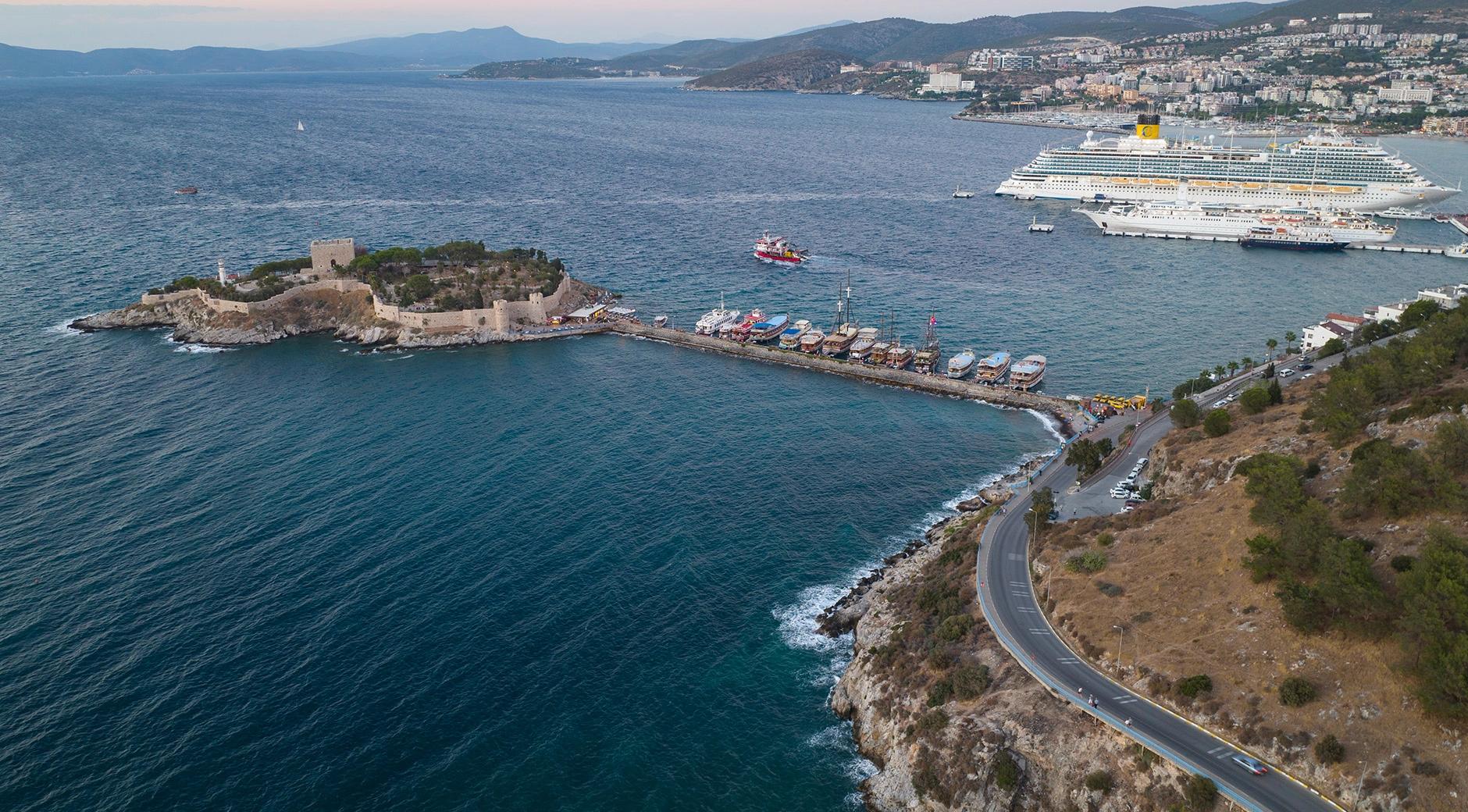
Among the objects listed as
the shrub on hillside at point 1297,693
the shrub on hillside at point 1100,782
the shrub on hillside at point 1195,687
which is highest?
the shrub on hillside at point 1297,693

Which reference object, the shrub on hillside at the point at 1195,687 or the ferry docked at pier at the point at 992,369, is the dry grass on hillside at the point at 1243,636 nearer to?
the shrub on hillside at the point at 1195,687

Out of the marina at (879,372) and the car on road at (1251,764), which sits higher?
the car on road at (1251,764)

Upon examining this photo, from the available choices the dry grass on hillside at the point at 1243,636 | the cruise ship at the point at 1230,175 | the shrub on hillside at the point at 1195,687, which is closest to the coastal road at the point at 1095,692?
the dry grass on hillside at the point at 1243,636

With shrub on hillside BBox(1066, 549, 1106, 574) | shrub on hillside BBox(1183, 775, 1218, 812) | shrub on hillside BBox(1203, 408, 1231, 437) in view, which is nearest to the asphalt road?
shrub on hillside BBox(1183, 775, 1218, 812)

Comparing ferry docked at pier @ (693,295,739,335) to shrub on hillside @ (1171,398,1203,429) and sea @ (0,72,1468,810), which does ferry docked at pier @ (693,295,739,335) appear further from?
shrub on hillside @ (1171,398,1203,429)

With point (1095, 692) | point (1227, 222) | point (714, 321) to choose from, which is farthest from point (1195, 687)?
point (1227, 222)
